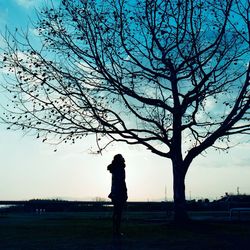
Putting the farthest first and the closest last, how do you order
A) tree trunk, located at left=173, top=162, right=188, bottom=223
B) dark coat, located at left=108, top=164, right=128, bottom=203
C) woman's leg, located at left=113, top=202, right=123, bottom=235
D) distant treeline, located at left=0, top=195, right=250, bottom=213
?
distant treeline, located at left=0, top=195, right=250, bottom=213
tree trunk, located at left=173, top=162, right=188, bottom=223
woman's leg, located at left=113, top=202, right=123, bottom=235
dark coat, located at left=108, top=164, right=128, bottom=203

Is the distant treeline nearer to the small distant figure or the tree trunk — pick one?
the tree trunk

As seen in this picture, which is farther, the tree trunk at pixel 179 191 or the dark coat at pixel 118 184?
the tree trunk at pixel 179 191

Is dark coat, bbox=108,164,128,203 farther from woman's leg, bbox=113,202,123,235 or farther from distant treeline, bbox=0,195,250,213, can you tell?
distant treeline, bbox=0,195,250,213

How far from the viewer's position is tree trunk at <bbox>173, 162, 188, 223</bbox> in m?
20.1

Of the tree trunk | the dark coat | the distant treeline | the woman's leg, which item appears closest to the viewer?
the dark coat

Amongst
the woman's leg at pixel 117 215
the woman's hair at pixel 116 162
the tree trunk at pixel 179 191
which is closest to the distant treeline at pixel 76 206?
the tree trunk at pixel 179 191

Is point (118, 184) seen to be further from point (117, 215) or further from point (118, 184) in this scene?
point (117, 215)

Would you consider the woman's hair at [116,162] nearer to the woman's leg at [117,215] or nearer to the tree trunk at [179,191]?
the woman's leg at [117,215]

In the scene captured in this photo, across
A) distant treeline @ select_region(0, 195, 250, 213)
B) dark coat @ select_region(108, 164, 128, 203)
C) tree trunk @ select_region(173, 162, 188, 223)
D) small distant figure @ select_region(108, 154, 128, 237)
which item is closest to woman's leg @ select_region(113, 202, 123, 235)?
small distant figure @ select_region(108, 154, 128, 237)

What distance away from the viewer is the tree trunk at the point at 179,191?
20062 millimetres

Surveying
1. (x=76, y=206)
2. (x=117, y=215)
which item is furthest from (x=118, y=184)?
(x=76, y=206)

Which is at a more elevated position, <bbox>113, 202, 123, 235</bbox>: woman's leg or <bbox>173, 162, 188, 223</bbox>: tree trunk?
<bbox>173, 162, 188, 223</bbox>: tree trunk

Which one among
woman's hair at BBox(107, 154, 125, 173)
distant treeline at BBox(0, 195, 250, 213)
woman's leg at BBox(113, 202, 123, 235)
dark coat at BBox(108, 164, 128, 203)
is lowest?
woman's leg at BBox(113, 202, 123, 235)

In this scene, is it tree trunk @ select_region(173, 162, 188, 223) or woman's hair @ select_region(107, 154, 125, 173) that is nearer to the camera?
woman's hair @ select_region(107, 154, 125, 173)
